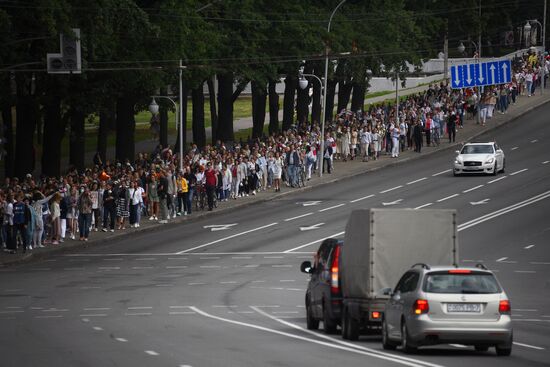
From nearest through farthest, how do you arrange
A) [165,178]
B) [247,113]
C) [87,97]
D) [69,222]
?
[69,222] → [165,178] → [87,97] → [247,113]

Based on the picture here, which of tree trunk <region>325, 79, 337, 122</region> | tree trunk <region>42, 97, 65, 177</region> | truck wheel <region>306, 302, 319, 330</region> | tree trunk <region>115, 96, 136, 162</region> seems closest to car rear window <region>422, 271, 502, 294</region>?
truck wheel <region>306, 302, 319, 330</region>

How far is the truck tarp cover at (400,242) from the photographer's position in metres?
25.3

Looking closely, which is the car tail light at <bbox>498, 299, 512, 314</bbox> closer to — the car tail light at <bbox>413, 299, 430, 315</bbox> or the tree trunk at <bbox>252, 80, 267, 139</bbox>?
the car tail light at <bbox>413, 299, 430, 315</bbox>

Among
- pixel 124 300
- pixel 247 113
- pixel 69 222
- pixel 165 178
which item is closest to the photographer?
pixel 124 300

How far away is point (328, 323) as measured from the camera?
2659cm

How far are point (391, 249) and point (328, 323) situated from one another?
2.06 m

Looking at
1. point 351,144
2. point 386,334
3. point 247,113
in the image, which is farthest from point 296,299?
point 247,113

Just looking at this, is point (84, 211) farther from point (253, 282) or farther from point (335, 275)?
point (335, 275)

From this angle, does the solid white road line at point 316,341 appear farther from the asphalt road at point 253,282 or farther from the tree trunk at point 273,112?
the tree trunk at point 273,112

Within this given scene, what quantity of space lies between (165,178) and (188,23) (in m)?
12.1

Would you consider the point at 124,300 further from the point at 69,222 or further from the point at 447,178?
the point at 447,178

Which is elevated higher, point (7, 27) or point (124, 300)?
point (7, 27)

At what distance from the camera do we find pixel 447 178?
64688mm

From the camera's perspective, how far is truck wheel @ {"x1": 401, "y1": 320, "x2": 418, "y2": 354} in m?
22.2
